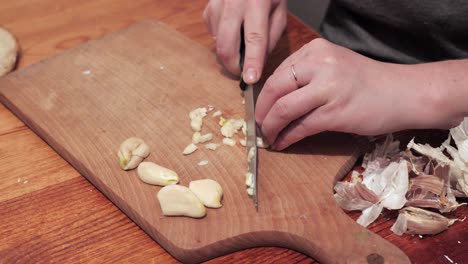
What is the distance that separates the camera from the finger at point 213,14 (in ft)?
3.37

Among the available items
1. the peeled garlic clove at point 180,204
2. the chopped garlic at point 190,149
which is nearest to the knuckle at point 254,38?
the chopped garlic at point 190,149

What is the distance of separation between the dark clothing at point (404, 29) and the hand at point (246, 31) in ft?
0.61

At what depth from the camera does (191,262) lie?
2.45 feet

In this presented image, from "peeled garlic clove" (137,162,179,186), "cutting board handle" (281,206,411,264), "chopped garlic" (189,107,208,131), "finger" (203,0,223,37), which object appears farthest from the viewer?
"finger" (203,0,223,37)

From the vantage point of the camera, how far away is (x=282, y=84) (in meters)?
0.83

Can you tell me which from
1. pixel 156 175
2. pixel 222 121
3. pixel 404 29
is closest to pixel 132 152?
pixel 156 175

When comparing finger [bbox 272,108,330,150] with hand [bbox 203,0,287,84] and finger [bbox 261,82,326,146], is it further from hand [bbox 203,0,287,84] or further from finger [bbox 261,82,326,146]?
hand [bbox 203,0,287,84]

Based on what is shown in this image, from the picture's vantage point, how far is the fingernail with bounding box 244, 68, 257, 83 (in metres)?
0.91

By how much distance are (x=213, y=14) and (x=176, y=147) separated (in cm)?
30

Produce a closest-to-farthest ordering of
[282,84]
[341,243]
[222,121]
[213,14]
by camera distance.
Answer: [341,243]
[282,84]
[222,121]
[213,14]

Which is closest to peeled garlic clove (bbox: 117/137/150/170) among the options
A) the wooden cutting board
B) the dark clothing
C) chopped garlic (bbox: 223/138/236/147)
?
the wooden cutting board

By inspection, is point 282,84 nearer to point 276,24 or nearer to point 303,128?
point 303,128

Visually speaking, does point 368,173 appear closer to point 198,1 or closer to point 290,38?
point 290,38

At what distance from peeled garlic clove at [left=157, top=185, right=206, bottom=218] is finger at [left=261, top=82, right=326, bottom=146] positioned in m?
0.17
